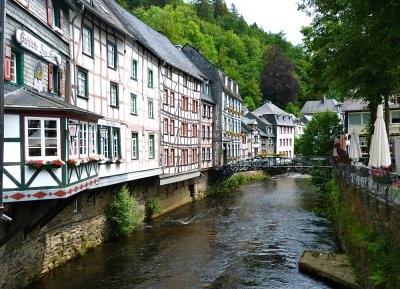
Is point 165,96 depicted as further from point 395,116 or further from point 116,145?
point 395,116

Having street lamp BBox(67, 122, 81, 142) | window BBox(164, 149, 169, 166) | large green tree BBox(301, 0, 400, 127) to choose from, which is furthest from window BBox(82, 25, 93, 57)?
window BBox(164, 149, 169, 166)

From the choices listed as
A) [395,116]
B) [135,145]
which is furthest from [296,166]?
[135,145]

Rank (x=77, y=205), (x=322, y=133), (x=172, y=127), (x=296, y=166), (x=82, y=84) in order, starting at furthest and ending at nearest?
(x=322, y=133)
(x=296, y=166)
(x=172, y=127)
(x=77, y=205)
(x=82, y=84)

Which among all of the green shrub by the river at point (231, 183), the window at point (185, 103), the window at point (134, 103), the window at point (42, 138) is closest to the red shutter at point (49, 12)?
the window at point (42, 138)

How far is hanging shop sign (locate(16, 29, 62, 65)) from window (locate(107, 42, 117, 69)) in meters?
4.65

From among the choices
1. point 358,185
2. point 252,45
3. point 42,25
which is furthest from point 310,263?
point 252,45

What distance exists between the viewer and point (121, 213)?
20.0 meters

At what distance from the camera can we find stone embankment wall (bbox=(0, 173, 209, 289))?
12.1 metres

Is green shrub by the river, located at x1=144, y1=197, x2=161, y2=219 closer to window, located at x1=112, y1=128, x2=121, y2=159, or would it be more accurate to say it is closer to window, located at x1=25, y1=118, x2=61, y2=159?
window, located at x1=112, y1=128, x2=121, y2=159

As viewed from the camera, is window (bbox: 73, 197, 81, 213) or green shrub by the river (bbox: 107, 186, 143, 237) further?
green shrub by the river (bbox: 107, 186, 143, 237)

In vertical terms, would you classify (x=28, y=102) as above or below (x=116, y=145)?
above

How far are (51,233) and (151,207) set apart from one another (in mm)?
9999

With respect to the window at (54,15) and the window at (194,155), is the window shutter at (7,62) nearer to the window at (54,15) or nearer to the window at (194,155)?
the window at (54,15)

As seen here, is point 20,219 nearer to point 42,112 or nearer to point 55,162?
point 55,162
